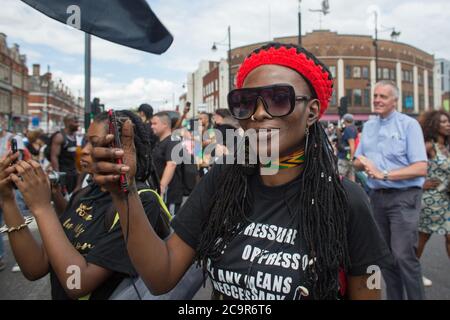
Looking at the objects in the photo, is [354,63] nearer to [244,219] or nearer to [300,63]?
[300,63]

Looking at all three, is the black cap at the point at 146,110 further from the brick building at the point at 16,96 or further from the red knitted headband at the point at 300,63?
the brick building at the point at 16,96

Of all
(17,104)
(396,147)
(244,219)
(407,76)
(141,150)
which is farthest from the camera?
(17,104)

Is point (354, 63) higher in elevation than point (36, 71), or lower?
lower

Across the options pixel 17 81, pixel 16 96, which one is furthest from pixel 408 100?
pixel 16 96

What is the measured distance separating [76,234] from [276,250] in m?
1.03

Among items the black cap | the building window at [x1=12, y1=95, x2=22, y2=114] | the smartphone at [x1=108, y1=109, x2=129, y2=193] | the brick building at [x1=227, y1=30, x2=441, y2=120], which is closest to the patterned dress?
the smartphone at [x1=108, y1=109, x2=129, y2=193]

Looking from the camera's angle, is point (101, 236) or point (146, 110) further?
point (146, 110)

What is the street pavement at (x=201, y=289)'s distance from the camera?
3.65 meters

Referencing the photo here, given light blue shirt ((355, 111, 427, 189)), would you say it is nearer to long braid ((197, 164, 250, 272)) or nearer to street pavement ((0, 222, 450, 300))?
street pavement ((0, 222, 450, 300))

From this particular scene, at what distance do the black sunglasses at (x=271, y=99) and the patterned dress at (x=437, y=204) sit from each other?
2938 mm

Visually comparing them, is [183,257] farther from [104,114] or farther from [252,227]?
[104,114]

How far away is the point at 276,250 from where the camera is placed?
135 centimetres

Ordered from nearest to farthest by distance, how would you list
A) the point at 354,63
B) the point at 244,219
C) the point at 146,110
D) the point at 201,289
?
the point at 244,219, the point at 201,289, the point at 146,110, the point at 354,63
